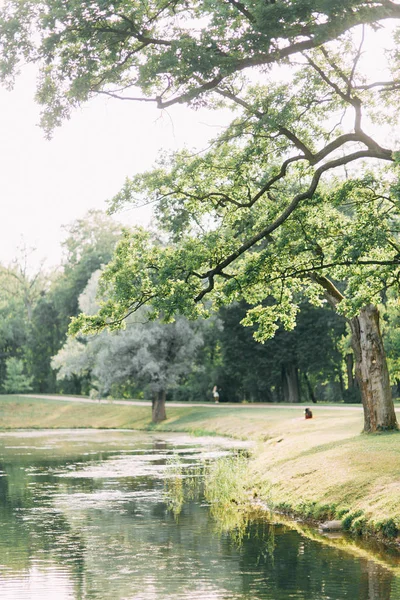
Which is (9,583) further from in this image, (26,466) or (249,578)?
(26,466)

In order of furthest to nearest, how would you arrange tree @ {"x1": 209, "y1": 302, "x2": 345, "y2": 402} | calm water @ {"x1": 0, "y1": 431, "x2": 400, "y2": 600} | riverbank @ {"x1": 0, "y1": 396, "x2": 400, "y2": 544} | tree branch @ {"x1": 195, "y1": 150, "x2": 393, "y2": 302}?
tree @ {"x1": 209, "y1": 302, "x2": 345, "y2": 402}
tree branch @ {"x1": 195, "y1": 150, "x2": 393, "y2": 302}
riverbank @ {"x1": 0, "y1": 396, "x2": 400, "y2": 544}
calm water @ {"x1": 0, "y1": 431, "x2": 400, "y2": 600}

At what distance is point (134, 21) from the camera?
17.2 m

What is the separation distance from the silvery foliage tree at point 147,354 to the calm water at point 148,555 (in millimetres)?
29915

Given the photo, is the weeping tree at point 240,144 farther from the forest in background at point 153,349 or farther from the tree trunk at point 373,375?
the forest in background at point 153,349

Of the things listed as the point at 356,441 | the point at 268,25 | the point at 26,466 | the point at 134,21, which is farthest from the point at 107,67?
the point at 26,466

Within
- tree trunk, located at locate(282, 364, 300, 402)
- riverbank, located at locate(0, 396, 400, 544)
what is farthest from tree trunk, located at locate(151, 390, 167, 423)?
riverbank, located at locate(0, 396, 400, 544)

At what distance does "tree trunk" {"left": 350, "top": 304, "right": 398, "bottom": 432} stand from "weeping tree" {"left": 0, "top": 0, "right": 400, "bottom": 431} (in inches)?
165

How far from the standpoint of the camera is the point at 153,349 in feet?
192

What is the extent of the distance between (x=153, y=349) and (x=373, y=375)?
3161 centimetres

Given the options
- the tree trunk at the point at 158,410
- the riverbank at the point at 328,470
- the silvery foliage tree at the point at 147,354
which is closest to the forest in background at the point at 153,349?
the silvery foliage tree at the point at 147,354

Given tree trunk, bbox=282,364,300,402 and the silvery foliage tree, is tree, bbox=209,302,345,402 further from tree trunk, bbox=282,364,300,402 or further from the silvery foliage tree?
the silvery foliage tree

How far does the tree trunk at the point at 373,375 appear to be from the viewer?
1102 inches

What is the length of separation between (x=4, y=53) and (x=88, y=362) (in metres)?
45.9

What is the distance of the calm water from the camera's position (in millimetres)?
12477
